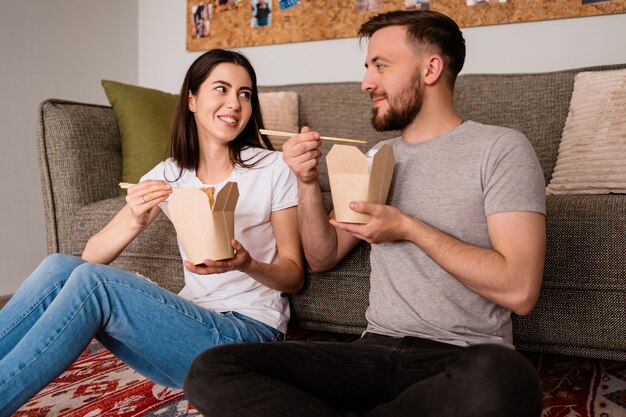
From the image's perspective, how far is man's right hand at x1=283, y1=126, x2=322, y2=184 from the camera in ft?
4.01

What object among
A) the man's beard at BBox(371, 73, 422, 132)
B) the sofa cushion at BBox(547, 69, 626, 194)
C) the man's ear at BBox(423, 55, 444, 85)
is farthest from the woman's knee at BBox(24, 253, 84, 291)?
the sofa cushion at BBox(547, 69, 626, 194)

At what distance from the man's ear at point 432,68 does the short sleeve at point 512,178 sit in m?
0.22

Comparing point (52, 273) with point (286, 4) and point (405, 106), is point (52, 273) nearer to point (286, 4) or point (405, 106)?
point (405, 106)

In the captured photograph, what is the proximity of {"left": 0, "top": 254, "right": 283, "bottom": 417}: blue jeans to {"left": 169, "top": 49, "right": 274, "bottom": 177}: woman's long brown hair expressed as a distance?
0.44 m

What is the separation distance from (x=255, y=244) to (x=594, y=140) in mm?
1130

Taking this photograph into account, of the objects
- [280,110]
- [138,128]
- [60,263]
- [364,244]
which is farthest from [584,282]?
[138,128]

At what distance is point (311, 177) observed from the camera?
130cm

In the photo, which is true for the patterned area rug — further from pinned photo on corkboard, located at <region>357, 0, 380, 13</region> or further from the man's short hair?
pinned photo on corkboard, located at <region>357, 0, 380, 13</region>

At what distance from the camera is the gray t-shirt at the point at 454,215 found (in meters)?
1.10

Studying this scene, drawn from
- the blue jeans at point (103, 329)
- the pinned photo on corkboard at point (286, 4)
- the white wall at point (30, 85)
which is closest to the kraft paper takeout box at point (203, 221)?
the blue jeans at point (103, 329)

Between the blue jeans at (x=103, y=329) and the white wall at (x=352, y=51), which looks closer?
the blue jeans at (x=103, y=329)

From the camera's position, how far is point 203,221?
1159 millimetres

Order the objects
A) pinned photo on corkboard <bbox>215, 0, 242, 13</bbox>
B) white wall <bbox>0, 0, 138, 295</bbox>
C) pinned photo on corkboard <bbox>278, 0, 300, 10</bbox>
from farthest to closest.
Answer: pinned photo on corkboard <bbox>215, 0, 242, 13</bbox>
pinned photo on corkboard <bbox>278, 0, 300, 10</bbox>
white wall <bbox>0, 0, 138, 295</bbox>

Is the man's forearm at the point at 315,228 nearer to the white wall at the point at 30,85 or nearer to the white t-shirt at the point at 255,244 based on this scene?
the white t-shirt at the point at 255,244
